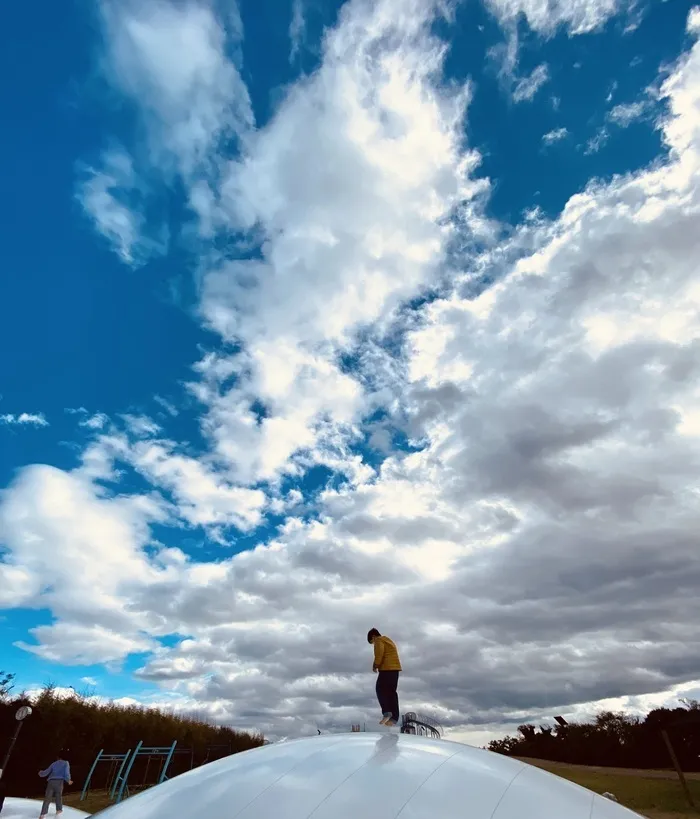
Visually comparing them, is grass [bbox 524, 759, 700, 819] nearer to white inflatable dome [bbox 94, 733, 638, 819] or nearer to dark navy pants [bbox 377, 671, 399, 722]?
dark navy pants [bbox 377, 671, 399, 722]

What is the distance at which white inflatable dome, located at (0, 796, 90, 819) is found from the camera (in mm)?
22531

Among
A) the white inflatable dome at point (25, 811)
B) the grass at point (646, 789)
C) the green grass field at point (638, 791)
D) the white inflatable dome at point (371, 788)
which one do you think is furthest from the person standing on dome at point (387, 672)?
the white inflatable dome at point (25, 811)

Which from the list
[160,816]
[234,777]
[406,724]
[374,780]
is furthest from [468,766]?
[406,724]

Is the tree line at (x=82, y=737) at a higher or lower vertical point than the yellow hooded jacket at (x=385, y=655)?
higher

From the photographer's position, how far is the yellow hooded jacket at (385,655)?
11328 mm

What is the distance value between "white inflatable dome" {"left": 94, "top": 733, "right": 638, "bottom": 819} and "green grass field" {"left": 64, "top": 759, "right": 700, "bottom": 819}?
1832 cm

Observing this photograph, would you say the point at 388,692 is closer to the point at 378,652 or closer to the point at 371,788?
the point at 378,652

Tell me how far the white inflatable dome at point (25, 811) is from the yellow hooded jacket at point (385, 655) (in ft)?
57.2

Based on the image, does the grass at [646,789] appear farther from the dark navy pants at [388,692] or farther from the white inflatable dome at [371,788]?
the white inflatable dome at [371,788]

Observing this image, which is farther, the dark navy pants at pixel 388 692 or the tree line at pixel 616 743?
the tree line at pixel 616 743

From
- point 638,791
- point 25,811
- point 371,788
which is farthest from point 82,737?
point 371,788

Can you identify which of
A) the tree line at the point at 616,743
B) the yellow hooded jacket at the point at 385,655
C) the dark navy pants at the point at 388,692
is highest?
the tree line at the point at 616,743

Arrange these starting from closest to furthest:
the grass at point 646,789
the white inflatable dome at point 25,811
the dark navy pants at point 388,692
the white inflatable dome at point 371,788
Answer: the white inflatable dome at point 371,788, the dark navy pants at point 388,692, the white inflatable dome at point 25,811, the grass at point 646,789

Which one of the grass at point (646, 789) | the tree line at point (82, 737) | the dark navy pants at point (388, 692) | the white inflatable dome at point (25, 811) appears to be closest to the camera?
the dark navy pants at point (388, 692)
